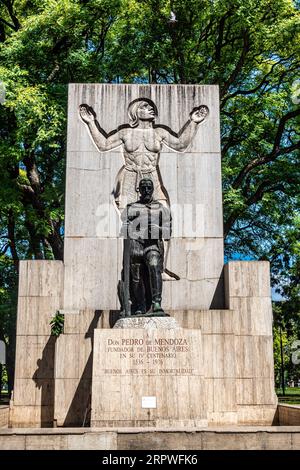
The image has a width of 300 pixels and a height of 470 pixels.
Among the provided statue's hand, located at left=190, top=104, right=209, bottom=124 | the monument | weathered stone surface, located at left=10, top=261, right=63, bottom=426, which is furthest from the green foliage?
statue's hand, located at left=190, top=104, right=209, bottom=124

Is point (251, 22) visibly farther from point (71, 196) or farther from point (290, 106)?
point (71, 196)

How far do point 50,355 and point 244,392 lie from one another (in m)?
4.88

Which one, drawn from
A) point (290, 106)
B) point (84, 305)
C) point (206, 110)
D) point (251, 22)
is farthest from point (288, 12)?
point (84, 305)

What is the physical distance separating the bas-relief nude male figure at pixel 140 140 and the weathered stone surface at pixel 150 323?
424 cm

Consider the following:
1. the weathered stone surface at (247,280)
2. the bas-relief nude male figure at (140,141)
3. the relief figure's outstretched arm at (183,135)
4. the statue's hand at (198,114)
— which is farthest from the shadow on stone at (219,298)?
the statue's hand at (198,114)

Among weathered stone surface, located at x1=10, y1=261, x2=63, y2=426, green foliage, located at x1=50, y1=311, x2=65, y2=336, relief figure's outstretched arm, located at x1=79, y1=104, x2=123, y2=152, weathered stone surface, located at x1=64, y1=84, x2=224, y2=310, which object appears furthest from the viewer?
relief figure's outstretched arm, located at x1=79, y1=104, x2=123, y2=152

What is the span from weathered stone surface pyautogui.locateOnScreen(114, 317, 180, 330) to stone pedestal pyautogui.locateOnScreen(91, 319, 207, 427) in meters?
0.09

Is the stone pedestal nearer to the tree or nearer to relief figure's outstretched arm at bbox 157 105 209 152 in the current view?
relief figure's outstretched arm at bbox 157 105 209 152

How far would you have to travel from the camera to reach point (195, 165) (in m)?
16.8

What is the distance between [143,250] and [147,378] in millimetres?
2865

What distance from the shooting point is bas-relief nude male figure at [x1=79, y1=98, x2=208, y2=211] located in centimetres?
1644

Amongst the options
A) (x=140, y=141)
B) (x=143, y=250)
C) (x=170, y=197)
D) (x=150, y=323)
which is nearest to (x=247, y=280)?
(x=170, y=197)

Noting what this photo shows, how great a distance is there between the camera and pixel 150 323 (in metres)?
12.7

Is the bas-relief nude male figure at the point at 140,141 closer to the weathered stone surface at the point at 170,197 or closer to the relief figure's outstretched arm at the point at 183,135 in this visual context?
the relief figure's outstretched arm at the point at 183,135
